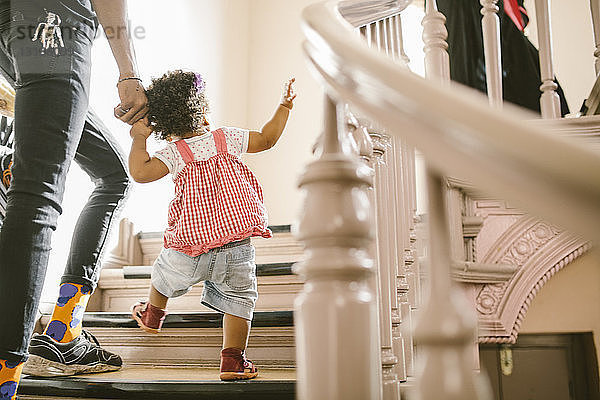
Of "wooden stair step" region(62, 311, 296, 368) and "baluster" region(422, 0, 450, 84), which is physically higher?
"baluster" region(422, 0, 450, 84)

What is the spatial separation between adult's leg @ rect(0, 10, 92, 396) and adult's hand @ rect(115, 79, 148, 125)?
1.06 feet

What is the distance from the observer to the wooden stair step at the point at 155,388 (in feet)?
4.79

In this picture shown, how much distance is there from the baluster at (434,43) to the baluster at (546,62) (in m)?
0.38

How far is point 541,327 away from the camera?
84.2 inches

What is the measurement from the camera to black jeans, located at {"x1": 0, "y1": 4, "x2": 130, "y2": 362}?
1.26m

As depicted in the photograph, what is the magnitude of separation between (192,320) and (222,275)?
0.28 metres

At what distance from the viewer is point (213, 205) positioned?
1823 millimetres

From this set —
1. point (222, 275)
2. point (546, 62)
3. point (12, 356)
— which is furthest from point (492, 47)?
point (12, 356)

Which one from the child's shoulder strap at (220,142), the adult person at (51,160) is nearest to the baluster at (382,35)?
the child's shoulder strap at (220,142)

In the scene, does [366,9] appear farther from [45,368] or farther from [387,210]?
[45,368]

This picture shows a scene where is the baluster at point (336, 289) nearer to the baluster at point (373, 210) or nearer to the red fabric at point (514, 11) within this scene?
the baluster at point (373, 210)

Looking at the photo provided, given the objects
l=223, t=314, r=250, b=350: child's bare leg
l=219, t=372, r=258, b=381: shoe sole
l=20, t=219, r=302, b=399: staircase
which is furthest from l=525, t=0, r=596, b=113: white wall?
l=219, t=372, r=258, b=381: shoe sole

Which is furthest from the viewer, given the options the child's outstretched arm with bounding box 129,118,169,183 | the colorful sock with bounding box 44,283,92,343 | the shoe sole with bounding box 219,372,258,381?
the child's outstretched arm with bounding box 129,118,169,183

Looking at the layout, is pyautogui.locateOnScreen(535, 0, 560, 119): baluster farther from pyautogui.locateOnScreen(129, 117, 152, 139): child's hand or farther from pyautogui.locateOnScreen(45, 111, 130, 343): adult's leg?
pyautogui.locateOnScreen(45, 111, 130, 343): adult's leg
